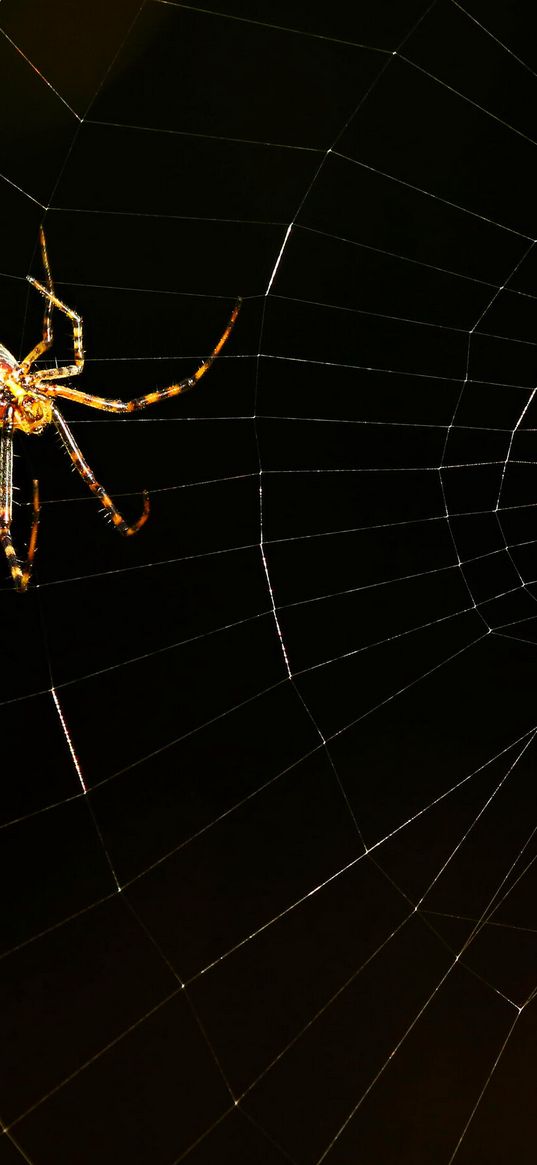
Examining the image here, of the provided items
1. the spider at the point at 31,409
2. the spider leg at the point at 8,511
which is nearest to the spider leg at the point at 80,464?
the spider at the point at 31,409

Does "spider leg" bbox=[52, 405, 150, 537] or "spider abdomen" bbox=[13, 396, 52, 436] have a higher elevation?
"spider abdomen" bbox=[13, 396, 52, 436]

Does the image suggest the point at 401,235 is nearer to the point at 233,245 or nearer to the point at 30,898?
the point at 233,245

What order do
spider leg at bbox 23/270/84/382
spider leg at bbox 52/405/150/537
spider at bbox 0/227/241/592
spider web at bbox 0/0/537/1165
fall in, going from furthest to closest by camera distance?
spider web at bbox 0/0/537/1165, spider leg at bbox 52/405/150/537, spider at bbox 0/227/241/592, spider leg at bbox 23/270/84/382

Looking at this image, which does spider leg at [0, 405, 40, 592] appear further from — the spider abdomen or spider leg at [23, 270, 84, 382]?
spider leg at [23, 270, 84, 382]

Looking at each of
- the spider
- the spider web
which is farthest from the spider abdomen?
the spider web

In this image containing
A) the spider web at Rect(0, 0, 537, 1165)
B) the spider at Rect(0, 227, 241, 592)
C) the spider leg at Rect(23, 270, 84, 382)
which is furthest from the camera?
the spider web at Rect(0, 0, 537, 1165)

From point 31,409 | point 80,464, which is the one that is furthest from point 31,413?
point 80,464

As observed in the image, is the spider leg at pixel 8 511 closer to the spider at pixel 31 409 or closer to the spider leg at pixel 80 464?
the spider at pixel 31 409

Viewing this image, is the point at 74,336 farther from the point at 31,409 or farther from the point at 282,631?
the point at 282,631

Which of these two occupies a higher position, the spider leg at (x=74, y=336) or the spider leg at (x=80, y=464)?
the spider leg at (x=74, y=336)
